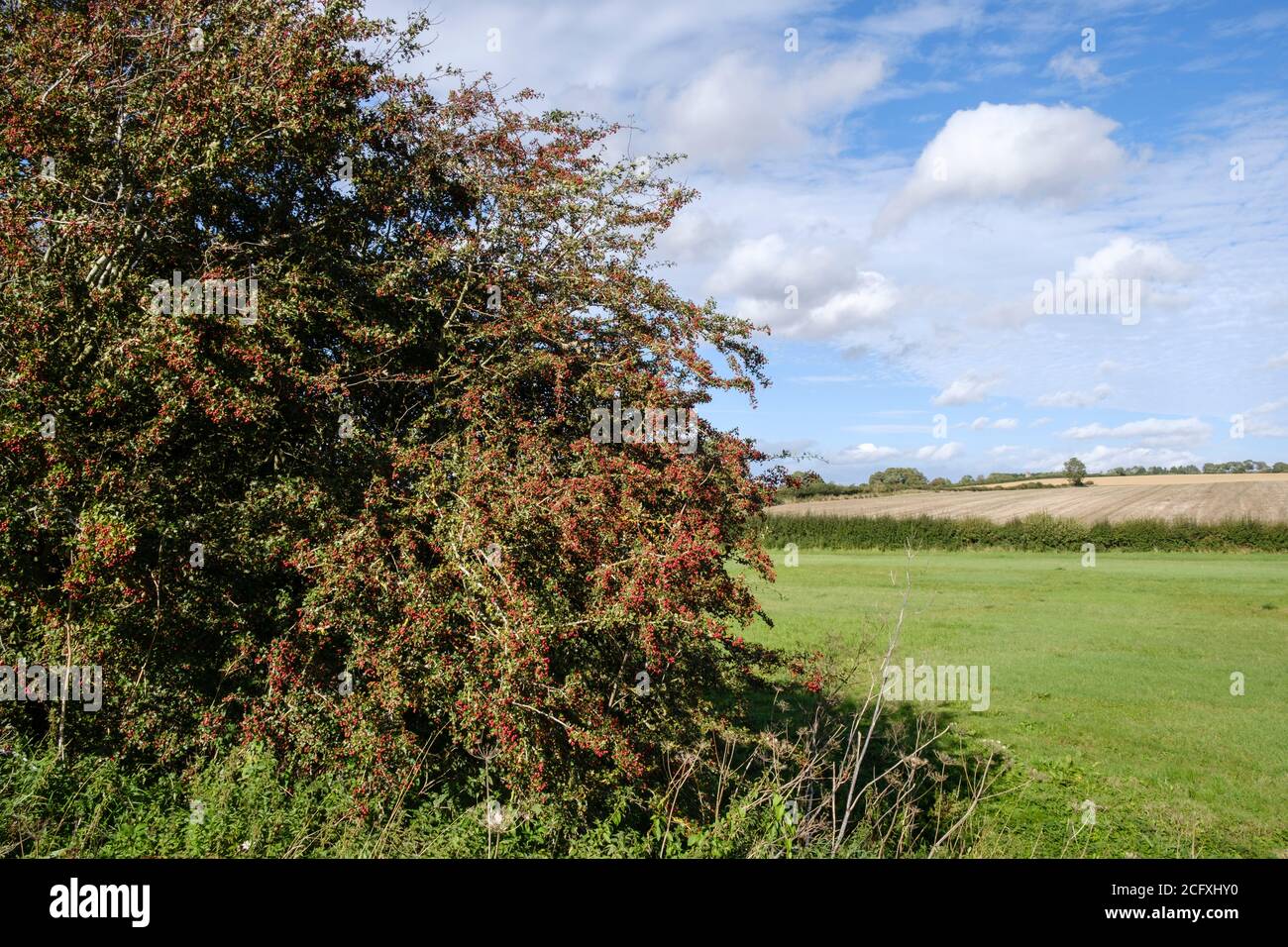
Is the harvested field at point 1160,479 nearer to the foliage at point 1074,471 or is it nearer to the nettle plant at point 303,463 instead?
the foliage at point 1074,471

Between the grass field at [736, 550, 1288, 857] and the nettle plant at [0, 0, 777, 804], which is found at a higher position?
the nettle plant at [0, 0, 777, 804]

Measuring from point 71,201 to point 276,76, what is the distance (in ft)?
6.93

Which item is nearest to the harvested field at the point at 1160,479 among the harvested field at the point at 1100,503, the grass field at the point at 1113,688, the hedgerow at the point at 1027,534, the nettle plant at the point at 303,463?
the harvested field at the point at 1100,503

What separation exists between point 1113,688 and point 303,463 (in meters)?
17.2

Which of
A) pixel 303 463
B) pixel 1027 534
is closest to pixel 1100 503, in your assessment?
pixel 1027 534

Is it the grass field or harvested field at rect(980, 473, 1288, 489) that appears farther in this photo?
harvested field at rect(980, 473, 1288, 489)

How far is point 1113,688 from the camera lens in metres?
17.3

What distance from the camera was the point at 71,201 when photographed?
707 cm

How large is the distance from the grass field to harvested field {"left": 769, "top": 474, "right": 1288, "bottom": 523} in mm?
18919

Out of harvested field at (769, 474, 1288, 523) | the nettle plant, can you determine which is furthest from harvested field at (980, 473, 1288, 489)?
the nettle plant

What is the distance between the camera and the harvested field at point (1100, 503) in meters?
55.0

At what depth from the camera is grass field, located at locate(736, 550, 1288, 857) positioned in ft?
33.2

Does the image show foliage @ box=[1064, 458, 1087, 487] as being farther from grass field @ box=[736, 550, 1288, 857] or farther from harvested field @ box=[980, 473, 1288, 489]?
grass field @ box=[736, 550, 1288, 857]
